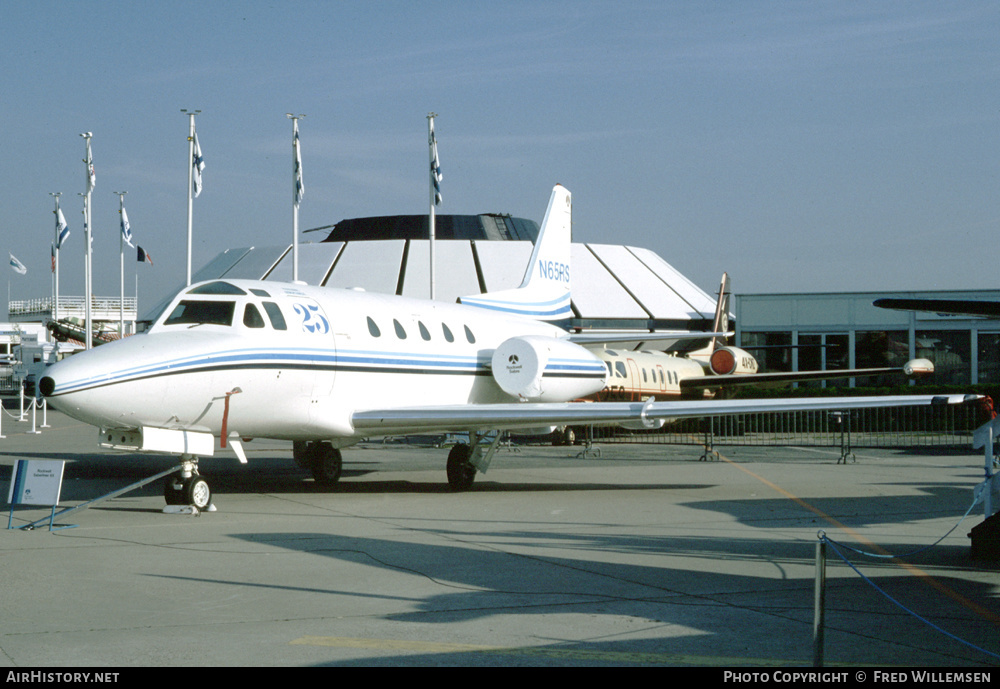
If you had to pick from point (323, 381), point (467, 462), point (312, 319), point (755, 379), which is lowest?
point (467, 462)

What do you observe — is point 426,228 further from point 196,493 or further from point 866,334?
point 196,493

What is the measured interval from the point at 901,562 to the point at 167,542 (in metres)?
7.55

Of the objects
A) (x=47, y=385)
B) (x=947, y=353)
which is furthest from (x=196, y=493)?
(x=947, y=353)

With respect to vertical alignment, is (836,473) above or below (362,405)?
below

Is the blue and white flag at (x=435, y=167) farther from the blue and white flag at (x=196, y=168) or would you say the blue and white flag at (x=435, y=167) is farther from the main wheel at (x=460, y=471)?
the main wheel at (x=460, y=471)

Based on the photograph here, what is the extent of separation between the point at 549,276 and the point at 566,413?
8931mm

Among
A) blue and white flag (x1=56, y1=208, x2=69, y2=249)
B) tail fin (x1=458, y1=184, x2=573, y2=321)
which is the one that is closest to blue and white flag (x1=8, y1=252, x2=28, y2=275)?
blue and white flag (x1=56, y1=208, x2=69, y2=249)

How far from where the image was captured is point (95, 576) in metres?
8.70

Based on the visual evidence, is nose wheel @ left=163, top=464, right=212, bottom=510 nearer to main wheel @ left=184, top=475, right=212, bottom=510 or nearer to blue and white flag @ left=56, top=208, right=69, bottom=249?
main wheel @ left=184, top=475, right=212, bottom=510

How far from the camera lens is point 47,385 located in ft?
38.5

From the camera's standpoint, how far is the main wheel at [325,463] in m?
17.9

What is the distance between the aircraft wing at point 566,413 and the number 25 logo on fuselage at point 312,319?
1456 mm
